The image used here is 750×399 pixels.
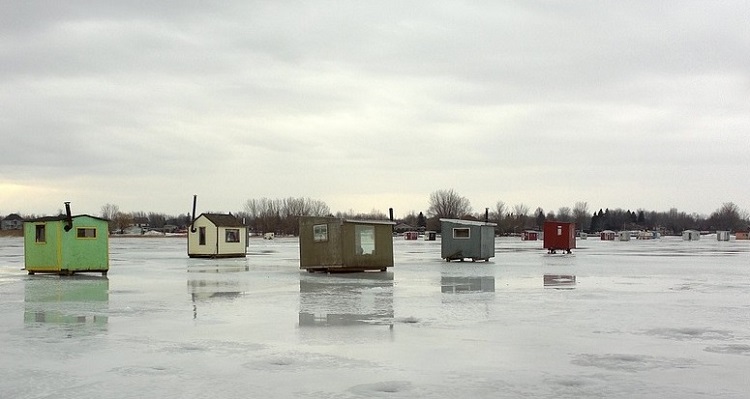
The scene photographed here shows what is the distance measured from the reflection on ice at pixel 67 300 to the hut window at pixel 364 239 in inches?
370

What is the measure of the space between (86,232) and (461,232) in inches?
751

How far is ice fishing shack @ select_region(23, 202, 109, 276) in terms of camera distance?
28500mm

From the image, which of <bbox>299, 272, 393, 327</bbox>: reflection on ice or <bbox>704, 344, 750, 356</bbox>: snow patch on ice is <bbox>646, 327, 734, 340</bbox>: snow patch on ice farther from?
<bbox>299, 272, 393, 327</bbox>: reflection on ice

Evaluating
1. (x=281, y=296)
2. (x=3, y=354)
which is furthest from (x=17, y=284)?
(x=3, y=354)

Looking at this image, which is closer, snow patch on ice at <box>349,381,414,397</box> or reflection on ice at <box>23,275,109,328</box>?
snow patch on ice at <box>349,381,414,397</box>

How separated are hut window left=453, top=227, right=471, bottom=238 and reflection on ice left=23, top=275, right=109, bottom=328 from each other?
1920cm

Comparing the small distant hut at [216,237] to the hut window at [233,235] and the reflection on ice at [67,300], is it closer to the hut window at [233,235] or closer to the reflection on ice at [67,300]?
the hut window at [233,235]

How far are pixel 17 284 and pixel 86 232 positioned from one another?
5.14 metres

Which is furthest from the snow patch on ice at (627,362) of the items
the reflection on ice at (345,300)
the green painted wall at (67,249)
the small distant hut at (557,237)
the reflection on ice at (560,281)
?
the small distant hut at (557,237)

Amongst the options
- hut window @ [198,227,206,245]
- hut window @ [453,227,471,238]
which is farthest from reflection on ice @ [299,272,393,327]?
hut window @ [198,227,206,245]

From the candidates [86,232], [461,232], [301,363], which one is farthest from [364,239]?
[301,363]

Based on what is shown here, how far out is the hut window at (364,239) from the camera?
30.7m

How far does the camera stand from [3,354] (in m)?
10.8

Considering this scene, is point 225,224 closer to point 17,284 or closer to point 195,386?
point 17,284
